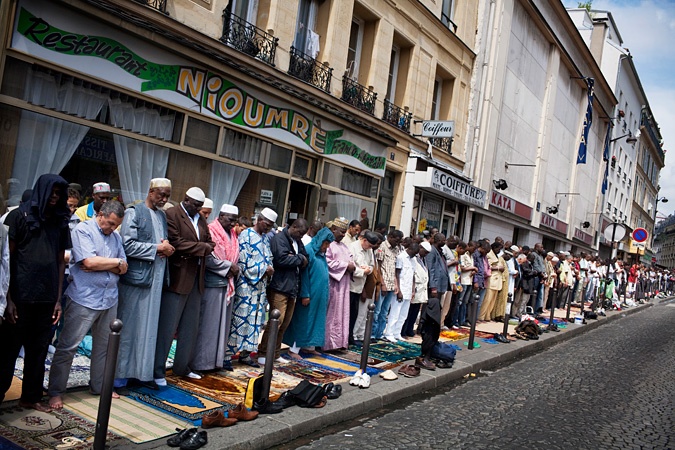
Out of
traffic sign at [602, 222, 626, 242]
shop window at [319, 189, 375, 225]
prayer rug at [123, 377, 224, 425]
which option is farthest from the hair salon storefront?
traffic sign at [602, 222, 626, 242]

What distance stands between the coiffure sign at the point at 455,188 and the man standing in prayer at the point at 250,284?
10763 mm

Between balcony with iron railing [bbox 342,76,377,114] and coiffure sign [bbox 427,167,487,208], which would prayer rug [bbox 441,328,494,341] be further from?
balcony with iron railing [bbox 342,76,377,114]

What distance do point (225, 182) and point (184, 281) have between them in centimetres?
560

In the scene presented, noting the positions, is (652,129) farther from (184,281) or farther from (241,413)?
(241,413)

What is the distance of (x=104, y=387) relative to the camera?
413 centimetres

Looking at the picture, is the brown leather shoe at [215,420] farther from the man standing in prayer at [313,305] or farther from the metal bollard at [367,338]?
the man standing in prayer at [313,305]

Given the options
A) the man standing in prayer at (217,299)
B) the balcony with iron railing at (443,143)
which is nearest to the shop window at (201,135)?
the man standing in prayer at (217,299)

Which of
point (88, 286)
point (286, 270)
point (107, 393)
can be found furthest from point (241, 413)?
point (286, 270)

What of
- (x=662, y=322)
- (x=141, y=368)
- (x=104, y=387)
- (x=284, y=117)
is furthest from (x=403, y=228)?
(x=104, y=387)

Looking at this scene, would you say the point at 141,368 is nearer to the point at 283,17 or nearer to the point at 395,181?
the point at 283,17

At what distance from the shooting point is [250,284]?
701 cm

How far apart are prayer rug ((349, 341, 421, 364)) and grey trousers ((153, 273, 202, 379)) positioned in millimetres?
3369

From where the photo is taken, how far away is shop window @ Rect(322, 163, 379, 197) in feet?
46.7

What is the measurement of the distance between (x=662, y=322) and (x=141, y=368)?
19.9m
